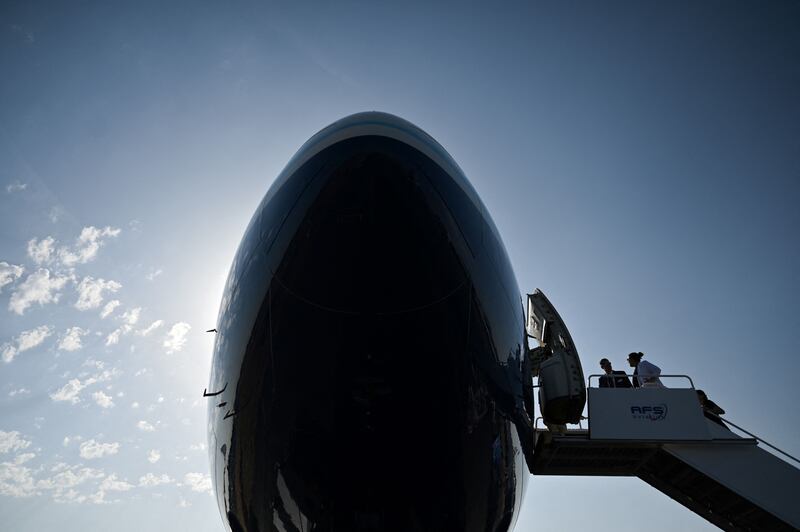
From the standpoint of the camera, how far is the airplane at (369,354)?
111 inches

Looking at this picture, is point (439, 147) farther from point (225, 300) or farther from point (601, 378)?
point (601, 378)

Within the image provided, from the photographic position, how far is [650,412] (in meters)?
7.85

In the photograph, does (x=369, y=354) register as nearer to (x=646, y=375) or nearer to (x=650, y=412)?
(x=650, y=412)

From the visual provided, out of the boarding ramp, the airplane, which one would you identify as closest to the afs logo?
the boarding ramp

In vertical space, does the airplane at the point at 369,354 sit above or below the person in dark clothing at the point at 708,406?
below

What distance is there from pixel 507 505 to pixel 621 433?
4.95 m

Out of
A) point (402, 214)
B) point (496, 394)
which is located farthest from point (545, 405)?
point (402, 214)

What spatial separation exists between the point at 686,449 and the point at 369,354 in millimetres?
7487

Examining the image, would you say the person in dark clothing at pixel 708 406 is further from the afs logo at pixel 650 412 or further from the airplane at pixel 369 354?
the airplane at pixel 369 354

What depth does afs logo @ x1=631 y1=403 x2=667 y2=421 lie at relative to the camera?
7.82 meters

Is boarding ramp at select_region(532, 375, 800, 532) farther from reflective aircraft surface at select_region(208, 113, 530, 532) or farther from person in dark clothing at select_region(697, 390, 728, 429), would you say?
reflective aircraft surface at select_region(208, 113, 530, 532)

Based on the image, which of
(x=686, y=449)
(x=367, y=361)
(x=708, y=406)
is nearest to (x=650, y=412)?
(x=686, y=449)

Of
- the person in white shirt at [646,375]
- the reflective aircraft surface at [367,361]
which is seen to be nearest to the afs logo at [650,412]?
the person in white shirt at [646,375]

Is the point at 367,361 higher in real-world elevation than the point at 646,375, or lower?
lower
